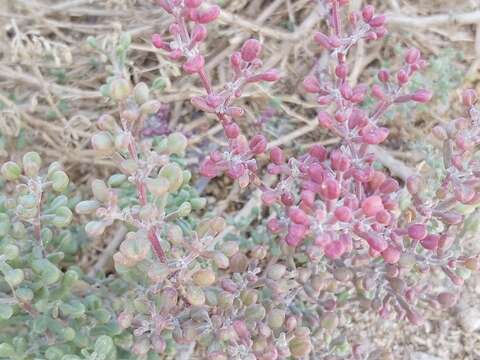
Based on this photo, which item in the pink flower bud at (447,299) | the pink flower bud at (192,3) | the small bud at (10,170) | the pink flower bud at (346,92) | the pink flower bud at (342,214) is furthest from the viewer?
the pink flower bud at (447,299)

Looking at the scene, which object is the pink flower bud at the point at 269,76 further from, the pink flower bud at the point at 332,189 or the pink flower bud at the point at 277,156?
the pink flower bud at the point at 332,189

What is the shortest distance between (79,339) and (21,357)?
0.40 ft

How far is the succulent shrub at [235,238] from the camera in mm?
1214

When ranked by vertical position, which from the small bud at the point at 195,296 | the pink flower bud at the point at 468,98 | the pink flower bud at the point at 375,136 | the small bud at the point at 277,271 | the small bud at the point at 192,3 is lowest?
the small bud at the point at 277,271

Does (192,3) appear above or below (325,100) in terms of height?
above

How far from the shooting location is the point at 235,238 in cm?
186

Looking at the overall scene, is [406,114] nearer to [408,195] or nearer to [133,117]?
[408,195]

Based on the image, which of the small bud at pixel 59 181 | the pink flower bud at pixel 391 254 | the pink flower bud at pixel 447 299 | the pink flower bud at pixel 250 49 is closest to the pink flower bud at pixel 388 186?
the pink flower bud at pixel 391 254

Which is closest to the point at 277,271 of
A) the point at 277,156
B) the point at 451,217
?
the point at 277,156

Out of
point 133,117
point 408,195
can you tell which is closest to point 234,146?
point 133,117

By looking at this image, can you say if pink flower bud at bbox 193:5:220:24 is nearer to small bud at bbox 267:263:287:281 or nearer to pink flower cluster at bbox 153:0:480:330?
pink flower cluster at bbox 153:0:480:330

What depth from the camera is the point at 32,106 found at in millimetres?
2100

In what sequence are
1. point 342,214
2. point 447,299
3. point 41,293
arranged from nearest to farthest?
1. point 342,214
2. point 41,293
3. point 447,299

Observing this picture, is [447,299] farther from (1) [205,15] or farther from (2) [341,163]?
(1) [205,15]
